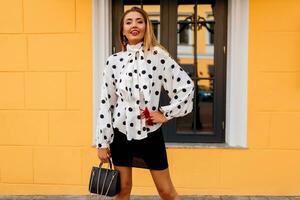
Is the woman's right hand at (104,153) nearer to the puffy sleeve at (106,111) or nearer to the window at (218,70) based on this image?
the puffy sleeve at (106,111)

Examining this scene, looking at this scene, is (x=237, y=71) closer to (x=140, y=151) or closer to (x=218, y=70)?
(x=218, y=70)

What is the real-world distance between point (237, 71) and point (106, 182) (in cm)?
184

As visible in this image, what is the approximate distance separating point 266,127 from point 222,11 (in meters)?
1.24

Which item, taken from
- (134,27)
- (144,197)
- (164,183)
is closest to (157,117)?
(164,183)

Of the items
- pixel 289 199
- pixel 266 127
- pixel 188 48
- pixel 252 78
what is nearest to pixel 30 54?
pixel 188 48

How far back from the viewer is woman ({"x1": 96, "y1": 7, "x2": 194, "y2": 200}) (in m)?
2.51

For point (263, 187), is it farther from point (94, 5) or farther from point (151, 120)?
point (94, 5)

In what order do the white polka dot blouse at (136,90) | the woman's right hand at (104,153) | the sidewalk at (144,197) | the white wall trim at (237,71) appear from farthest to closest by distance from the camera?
the sidewalk at (144,197)
the white wall trim at (237,71)
the woman's right hand at (104,153)
the white polka dot blouse at (136,90)

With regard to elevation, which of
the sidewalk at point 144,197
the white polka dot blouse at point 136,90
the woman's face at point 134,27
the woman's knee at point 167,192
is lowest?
the sidewalk at point 144,197

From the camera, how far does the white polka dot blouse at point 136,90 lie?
2498 mm

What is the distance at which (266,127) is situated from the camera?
12.4 feet

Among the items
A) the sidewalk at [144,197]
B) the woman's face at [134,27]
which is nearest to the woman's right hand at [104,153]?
the woman's face at [134,27]

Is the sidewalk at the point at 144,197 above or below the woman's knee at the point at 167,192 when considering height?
below

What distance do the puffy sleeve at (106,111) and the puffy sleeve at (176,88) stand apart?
0.34 meters
